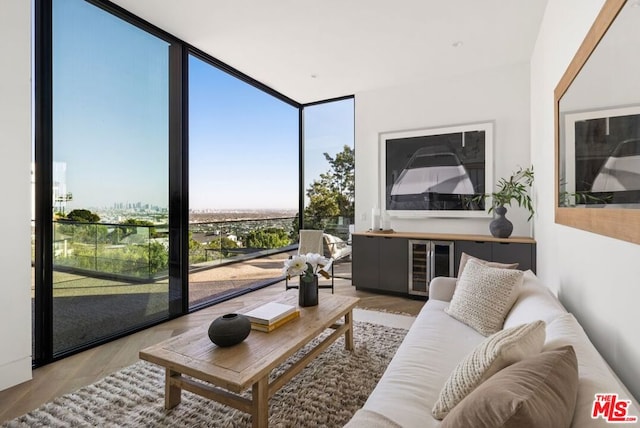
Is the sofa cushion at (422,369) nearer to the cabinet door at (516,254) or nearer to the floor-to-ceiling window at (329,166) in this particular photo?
the cabinet door at (516,254)

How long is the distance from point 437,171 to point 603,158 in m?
2.97

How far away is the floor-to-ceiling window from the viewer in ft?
16.3

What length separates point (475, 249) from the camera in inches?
140

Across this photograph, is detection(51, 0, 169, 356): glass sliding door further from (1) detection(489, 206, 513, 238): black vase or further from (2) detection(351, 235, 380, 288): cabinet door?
(1) detection(489, 206, 513, 238): black vase

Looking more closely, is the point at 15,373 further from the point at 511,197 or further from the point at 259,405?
the point at 511,197

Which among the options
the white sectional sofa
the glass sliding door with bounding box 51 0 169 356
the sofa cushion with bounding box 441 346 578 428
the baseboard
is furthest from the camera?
the glass sliding door with bounding box 51 0 169 356

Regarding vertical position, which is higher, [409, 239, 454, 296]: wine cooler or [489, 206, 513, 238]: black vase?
[489, 206, 513, 238]: black vase

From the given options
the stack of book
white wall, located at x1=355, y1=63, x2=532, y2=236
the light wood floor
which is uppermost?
white wall, located at x1=355, y1=63, x2=532, y2=236

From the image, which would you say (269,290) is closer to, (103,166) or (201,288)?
(201,288)

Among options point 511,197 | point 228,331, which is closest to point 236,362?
point 228,331

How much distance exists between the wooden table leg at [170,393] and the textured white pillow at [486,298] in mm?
1747

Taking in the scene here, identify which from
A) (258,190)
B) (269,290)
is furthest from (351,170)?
(269,290)

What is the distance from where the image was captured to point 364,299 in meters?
3.89

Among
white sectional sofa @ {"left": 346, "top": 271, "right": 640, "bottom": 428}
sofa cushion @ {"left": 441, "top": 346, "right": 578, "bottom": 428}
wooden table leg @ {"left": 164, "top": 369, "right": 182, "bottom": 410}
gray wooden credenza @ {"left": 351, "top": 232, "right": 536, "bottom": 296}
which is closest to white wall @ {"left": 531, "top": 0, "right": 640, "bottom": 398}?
white sectional sofa @ {"left": 346, "top": 271, "right": 640, "bottom": 428}
